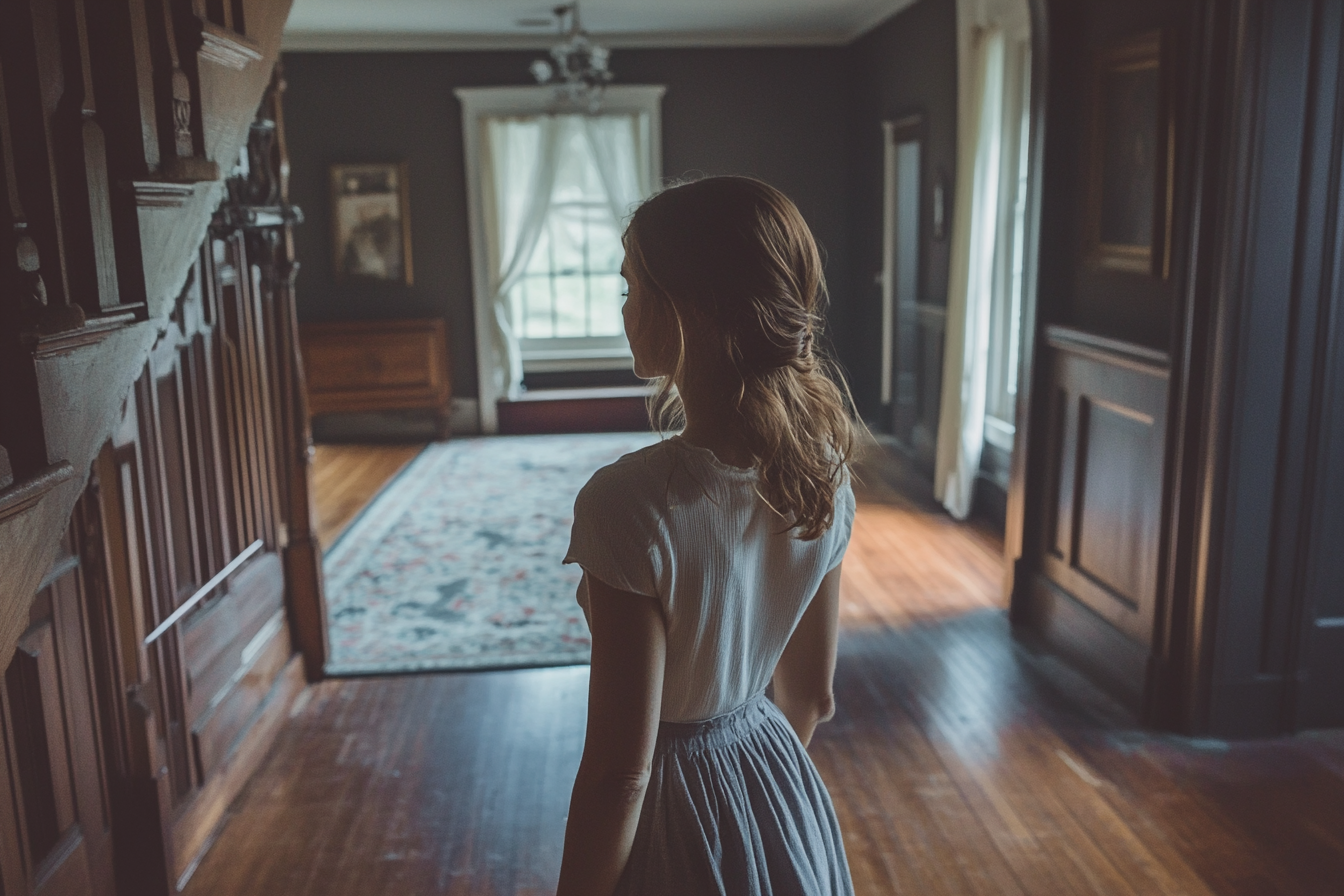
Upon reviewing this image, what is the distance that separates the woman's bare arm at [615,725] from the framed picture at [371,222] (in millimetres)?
7424

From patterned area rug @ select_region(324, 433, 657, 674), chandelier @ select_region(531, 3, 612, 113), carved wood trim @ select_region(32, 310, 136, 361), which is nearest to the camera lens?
carved wood trim @ select_region(32, 310, 136, 361)

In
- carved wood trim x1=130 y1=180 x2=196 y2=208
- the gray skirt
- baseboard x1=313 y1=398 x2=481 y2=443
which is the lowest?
baseboard x1=313 y1=398 x2=481 y2=443

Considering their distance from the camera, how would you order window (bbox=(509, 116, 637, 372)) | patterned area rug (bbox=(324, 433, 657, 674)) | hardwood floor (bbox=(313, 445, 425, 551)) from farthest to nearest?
window (bbox=(509, 116, 637, 372)), hardwood floor (bbox=(313, 445, 425, 551)), patterned area rug (bbox=(324, 433, 657, 674))

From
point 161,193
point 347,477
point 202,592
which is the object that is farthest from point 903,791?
point 347,477

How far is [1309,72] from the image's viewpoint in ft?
9.23

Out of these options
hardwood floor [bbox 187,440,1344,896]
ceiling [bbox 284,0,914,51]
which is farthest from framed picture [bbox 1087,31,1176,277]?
ceiling [bbox 284,0,914,51]

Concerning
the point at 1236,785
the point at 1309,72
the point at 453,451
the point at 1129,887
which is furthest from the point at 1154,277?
the point at 453,451

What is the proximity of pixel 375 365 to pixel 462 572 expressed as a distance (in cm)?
344

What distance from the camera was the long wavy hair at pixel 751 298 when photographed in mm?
972

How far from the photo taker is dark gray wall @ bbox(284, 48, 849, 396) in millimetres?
7809

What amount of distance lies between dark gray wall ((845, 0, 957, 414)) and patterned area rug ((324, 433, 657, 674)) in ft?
7.14

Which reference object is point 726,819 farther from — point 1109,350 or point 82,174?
point 1109,350

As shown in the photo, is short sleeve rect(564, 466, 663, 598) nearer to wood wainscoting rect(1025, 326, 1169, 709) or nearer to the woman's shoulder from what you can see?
the woman's shoulder

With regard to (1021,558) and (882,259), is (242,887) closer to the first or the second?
(1021,558)
